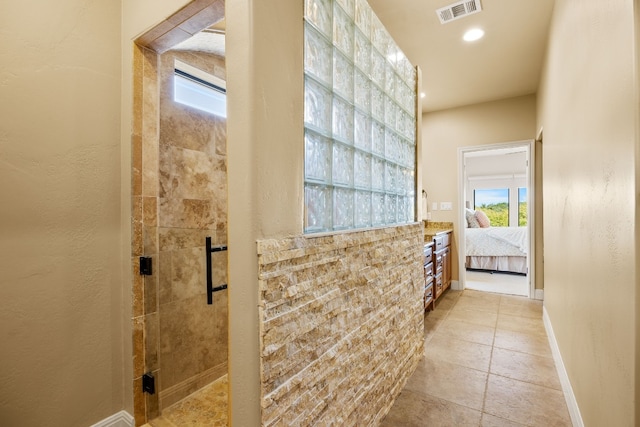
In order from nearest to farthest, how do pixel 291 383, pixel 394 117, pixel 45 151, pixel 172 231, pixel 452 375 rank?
1. pixel 291 383
2. pixel 45 151
3. pixel 172 231
4. pixel 394 117
5. pixel 452 375

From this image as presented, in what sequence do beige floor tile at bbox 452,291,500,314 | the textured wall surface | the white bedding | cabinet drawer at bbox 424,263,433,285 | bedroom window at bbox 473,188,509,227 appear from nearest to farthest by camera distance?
1. the textured wall surface
2. cabinet drawer at bbox 424,263,433,285
3. beige floor tile at bbox 452,291,500,314
4. the white bedding
5. bedroom window at bbox 473,188,509,227

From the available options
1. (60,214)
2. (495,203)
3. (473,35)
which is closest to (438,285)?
(473,35)

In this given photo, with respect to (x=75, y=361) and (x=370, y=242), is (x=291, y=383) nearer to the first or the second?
(x=370, y=242)

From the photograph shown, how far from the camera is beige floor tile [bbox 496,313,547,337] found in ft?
9.60

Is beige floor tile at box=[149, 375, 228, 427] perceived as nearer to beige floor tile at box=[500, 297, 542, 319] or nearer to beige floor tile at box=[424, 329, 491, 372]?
beige floor tile at box=[424, 329, 491, 372]

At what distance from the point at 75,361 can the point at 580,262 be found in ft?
8.34

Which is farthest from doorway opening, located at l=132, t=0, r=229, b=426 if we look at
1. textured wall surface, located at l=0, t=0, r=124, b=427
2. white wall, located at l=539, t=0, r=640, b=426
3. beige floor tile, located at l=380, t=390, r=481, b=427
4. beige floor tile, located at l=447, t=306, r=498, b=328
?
beige floor tile, located at l=447, t=306, r=498, b=328

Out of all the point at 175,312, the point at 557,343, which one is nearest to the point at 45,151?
the point at 175,312

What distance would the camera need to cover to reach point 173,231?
179 centimetres

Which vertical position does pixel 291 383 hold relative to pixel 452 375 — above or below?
above

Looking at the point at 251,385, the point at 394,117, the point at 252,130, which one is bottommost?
the point at 251,385

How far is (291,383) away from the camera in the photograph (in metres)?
1.05

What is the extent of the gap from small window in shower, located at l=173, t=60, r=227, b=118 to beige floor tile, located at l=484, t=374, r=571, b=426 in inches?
99.9

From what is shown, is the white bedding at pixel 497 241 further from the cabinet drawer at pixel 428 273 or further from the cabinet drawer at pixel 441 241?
the cabinet drawer at pixel 428 273
